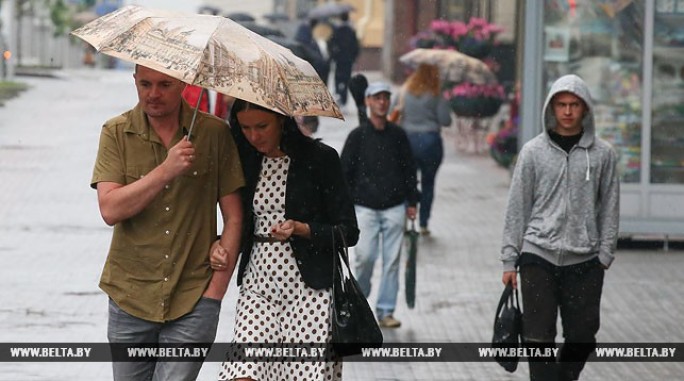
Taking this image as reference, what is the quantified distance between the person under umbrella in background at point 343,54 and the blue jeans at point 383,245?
18586 millimetres

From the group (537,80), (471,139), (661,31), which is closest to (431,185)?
(537,80)

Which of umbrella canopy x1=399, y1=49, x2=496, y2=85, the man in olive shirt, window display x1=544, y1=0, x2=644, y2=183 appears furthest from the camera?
umbrella canopy x1=399, y1=49, x2=496, y2=85

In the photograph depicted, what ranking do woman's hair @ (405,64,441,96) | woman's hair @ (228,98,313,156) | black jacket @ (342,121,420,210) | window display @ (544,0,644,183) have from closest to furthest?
woman's hair @ (228,98,313,156), black jacket @ (342,121,420,210), window display @ (544,0,644,183), woman's hair @ (405,64,441,96)

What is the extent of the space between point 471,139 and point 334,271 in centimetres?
1882

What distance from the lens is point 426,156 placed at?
1501 centimetres

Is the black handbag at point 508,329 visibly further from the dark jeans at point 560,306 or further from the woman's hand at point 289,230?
the woman's hand at point 289,230

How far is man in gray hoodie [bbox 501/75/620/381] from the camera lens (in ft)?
23.7

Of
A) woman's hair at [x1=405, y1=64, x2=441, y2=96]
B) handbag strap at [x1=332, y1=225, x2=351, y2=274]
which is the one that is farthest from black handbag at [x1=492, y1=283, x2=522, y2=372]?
woman's hair at [x1=405, y1=64, x2=441, y2=96]

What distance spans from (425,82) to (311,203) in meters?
9.04

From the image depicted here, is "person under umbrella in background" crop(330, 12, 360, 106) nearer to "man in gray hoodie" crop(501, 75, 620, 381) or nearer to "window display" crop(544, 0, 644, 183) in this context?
"window display" crop(544, 0, 644, 183)

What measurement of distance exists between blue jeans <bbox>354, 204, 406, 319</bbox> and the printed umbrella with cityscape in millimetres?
4733

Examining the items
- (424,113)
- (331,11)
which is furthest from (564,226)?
(331,11)

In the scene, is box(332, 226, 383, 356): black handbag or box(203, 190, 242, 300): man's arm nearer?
box(203, 190, 242, 300): man's arm

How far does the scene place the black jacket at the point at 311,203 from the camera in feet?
19.1
